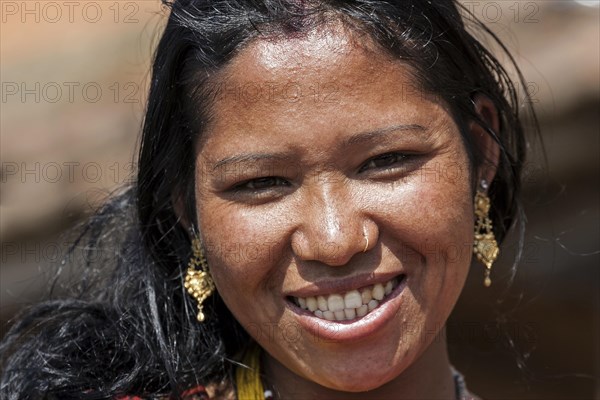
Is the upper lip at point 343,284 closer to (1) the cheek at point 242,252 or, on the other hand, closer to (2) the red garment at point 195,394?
(1) the cheek at point 242,252

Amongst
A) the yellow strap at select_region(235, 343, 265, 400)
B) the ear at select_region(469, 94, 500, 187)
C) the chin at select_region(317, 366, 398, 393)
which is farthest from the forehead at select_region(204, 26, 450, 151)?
the yellow strap at select_region(235, 343, 265, 400)

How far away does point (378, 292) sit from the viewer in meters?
2.31

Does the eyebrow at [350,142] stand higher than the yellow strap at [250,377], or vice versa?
the eyebrow at [350,142]

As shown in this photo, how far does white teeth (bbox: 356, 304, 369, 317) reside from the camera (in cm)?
231

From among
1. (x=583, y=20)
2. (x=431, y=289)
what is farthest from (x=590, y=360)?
(x=431, y=289)

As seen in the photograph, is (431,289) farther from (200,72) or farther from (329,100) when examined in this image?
(200,72)

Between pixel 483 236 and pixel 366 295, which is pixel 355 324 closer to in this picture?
pixel 366 295

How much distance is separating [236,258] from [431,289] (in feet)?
1.44

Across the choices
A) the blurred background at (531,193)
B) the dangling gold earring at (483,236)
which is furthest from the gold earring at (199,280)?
the blurred background at (531,193)

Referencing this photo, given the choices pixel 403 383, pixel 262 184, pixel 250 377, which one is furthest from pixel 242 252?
pixel 403 383

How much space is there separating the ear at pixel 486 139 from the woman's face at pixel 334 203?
6.8 inches

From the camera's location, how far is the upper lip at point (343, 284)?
228cm

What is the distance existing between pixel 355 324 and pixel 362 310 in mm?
34

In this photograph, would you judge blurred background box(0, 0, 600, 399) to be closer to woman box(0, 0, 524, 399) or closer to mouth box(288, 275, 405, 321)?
woman box(0, 0, 524, 399)
